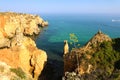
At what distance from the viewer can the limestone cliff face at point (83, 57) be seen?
136 ft

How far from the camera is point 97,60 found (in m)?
42.5

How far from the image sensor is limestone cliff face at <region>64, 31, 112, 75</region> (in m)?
41.5

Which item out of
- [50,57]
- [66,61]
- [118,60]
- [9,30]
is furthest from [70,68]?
[9,30]

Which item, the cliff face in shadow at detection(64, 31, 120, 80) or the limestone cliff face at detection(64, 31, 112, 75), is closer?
the cliff face in shadow at detection(64, 31, 120, 80)

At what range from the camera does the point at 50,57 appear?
62.9 metres

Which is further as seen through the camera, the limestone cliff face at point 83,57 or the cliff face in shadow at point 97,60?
the limestone cliff face at point 83,57

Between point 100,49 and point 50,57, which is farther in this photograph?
point 50,57

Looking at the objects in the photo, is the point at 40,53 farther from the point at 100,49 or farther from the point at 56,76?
the point at 100,49

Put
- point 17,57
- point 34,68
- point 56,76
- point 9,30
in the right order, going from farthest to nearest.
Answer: point 9,30 → point 56,76 → point 34,68 → point 17,57

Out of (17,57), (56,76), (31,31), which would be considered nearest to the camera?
(17,57)

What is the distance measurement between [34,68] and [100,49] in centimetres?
1210

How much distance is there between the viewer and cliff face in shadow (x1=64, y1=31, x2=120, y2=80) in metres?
39.8

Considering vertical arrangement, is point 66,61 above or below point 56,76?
above

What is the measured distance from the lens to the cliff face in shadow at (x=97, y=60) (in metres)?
39.8
